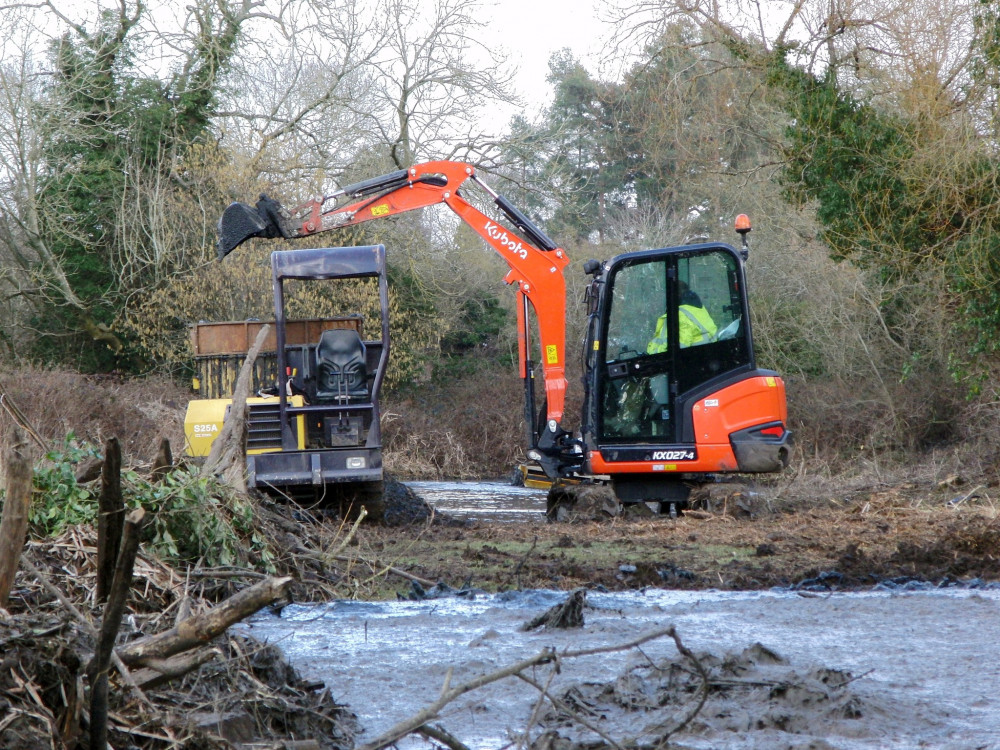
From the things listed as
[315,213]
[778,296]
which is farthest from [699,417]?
[778,296]

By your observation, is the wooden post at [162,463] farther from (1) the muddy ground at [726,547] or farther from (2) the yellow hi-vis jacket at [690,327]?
(2) the yellow hi-vis jacket at [690,327]

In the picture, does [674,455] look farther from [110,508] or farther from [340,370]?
[110,508]

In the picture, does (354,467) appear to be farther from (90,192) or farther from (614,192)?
(614,192)

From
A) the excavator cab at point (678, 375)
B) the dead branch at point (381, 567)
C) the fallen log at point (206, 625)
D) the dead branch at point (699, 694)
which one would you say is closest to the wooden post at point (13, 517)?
the fallen log at point (206, 625)

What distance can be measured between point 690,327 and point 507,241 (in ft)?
7.77

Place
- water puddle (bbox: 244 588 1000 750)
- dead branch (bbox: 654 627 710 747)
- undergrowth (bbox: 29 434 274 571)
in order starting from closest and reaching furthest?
dead branch (bbox: 654 627 710 747), water puddle (bbox: 244 588 1000 750), undergrowth (bbox: 29 434 274 571)

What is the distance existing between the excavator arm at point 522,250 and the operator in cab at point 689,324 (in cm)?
117

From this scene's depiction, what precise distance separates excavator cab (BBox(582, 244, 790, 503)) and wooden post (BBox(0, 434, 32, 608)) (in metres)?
8.49

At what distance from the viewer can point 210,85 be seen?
23.4 meters

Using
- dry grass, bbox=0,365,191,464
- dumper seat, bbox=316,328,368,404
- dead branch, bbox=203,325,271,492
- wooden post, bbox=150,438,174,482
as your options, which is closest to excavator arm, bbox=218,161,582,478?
dumper seat, bbox=316,328,368,404

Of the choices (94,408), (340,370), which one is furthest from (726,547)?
(94,408)

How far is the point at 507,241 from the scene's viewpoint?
12.3 m

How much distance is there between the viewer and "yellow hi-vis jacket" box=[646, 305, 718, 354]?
11422mm

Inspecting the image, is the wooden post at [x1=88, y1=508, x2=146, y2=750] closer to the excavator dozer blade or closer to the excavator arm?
the excavator dozer blade
